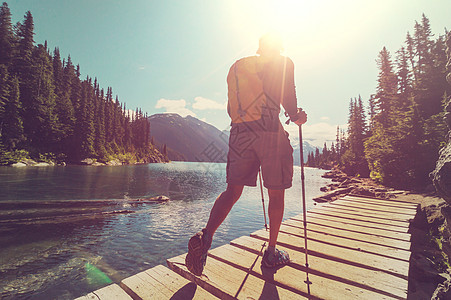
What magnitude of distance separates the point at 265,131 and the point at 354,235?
10.9 ft

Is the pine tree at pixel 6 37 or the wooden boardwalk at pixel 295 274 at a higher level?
the pine tree at pixel 6 37

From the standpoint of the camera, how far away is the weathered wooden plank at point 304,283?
6.75ft

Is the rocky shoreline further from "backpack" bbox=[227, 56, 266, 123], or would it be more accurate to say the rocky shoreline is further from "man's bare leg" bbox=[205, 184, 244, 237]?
"backpack" bbox=[227, 56, 266, 123]

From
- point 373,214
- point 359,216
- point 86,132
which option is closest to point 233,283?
point 359,216

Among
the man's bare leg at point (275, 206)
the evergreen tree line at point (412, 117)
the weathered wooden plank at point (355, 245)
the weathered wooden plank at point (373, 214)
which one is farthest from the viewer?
the evergreen tree line at point (412, 117)

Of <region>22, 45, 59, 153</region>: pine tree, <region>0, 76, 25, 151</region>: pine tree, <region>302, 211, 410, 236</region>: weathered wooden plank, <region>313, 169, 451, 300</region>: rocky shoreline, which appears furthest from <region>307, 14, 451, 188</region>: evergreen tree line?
<region>22, 45, 59, 153</region>: pine tree

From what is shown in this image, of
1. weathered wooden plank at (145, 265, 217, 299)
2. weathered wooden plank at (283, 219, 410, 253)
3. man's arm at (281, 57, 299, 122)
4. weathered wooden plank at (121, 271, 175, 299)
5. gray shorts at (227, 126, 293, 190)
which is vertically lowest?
weathered wooden plank at (283, 219, 410, 253)

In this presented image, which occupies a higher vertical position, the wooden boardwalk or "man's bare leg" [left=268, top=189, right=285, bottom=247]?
"man's bare leg" [left=268, top=189, right=285, bottom=247]

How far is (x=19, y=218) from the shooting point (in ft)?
29.1

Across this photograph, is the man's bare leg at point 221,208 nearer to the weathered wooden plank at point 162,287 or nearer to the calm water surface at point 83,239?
the weathered wooden plank at point 162,287

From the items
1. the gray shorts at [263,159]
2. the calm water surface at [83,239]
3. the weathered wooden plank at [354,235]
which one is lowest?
the calm water surface at [83,239]

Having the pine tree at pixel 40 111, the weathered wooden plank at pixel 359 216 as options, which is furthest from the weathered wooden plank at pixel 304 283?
the pine tree at pixel 40 111

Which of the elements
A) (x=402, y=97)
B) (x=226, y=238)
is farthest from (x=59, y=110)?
(x=402, y=97)

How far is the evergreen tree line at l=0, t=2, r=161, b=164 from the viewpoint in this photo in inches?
1638
